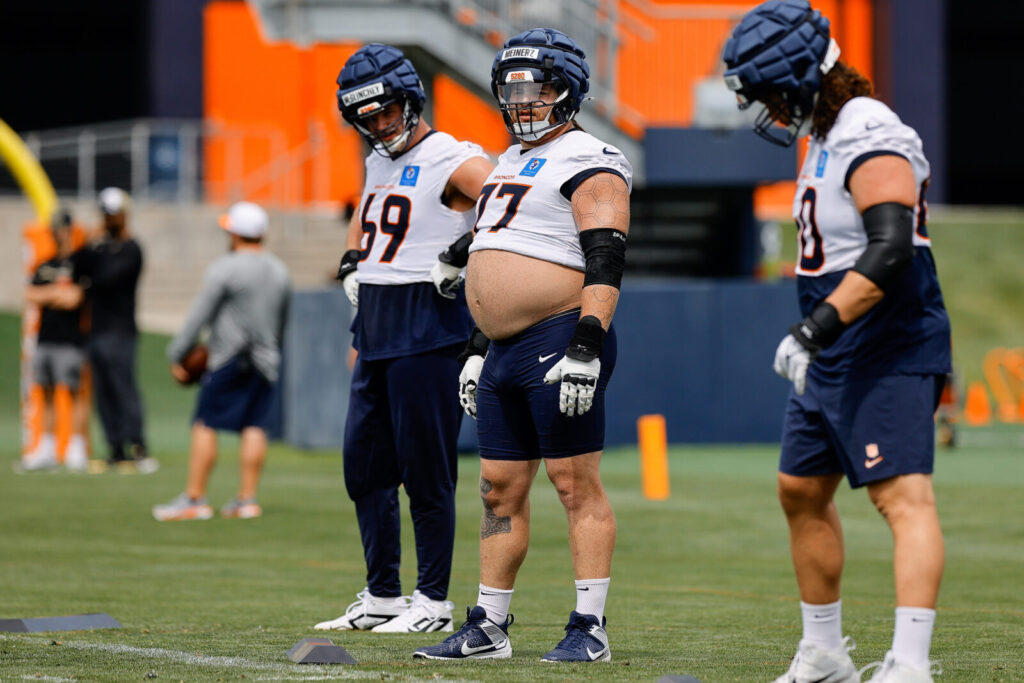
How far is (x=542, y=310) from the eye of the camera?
19.0 feet

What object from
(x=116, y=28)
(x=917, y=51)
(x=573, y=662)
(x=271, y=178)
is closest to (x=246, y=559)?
(x=573, y=662)

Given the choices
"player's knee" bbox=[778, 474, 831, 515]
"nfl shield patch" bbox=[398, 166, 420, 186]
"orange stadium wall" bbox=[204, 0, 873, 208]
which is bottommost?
"player's knee" bbox=[778, 474, 831, 515]

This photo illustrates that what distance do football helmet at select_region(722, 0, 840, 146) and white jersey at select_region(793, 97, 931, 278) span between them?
126 millimetres

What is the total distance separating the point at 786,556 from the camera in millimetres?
9984

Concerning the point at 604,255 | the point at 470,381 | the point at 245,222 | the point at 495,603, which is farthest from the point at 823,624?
the point at 245,222

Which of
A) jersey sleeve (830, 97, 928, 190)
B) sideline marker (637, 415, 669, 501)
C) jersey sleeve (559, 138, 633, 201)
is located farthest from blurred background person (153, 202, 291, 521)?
jersey sleeve (830, 97, 928, 190)

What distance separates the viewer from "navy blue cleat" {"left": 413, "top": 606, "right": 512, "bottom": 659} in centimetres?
577

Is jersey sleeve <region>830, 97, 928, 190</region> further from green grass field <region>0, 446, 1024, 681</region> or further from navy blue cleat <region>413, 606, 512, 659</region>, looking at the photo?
navy blue cleat <region>413, 606, 512, 659</region>

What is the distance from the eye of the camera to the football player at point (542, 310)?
225 inches

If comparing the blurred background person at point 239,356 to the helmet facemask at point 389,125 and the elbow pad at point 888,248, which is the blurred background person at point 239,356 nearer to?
the helmet facemask at point 389,125

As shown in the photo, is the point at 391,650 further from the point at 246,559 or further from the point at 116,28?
the point at 116,28

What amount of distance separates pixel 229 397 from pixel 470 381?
5.83 metres

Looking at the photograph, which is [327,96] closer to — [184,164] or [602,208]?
[184,164]

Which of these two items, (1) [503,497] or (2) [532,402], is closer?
(2) [532,402]
